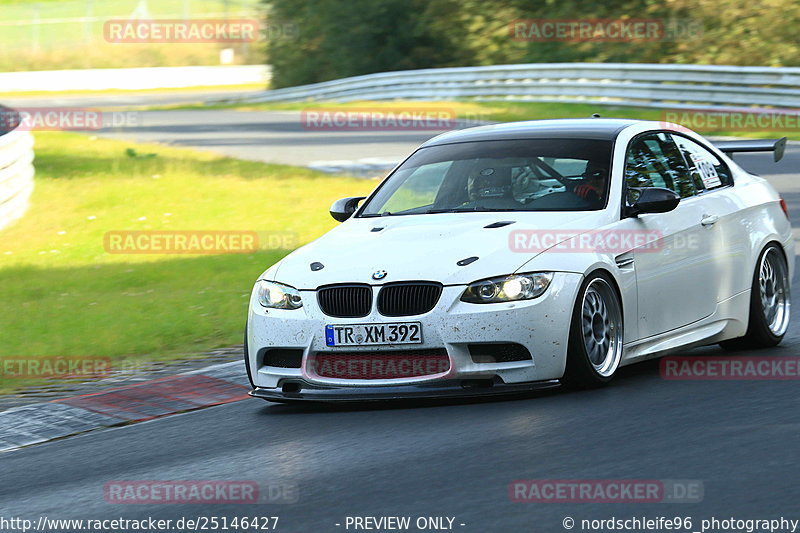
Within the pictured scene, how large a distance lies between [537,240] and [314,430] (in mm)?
1564

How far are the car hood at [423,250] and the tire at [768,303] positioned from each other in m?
1.54

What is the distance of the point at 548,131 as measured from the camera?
8789 millimetres

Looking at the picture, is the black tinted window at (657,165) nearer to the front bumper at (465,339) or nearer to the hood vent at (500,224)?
the hood vent at (500,224)

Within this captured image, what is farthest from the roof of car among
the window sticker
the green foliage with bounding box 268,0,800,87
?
the green foliage with bounding box 268,0,800,87

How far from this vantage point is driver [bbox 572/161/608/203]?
8.21 metres

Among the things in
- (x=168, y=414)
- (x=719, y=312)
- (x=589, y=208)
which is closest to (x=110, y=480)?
(x=168, y=414)

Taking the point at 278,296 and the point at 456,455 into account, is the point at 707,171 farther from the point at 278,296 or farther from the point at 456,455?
the point at 456,455

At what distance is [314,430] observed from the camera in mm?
7379

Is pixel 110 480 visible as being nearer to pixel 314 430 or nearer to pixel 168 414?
pixel 314 430

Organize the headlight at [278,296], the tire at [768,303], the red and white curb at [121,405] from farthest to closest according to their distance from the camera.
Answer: the tire at [768,303], the red and white curb at [121,405], the headlight at [278,296]

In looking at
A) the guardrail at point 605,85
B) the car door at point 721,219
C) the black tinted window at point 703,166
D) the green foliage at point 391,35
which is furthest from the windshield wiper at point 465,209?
the green foliage at point 391,35

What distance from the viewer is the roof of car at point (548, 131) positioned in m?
8.67

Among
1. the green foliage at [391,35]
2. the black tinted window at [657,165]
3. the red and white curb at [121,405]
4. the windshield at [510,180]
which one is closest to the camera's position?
the red and white curb at [121,405]

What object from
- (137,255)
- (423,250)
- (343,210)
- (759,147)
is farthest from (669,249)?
(137,255)
